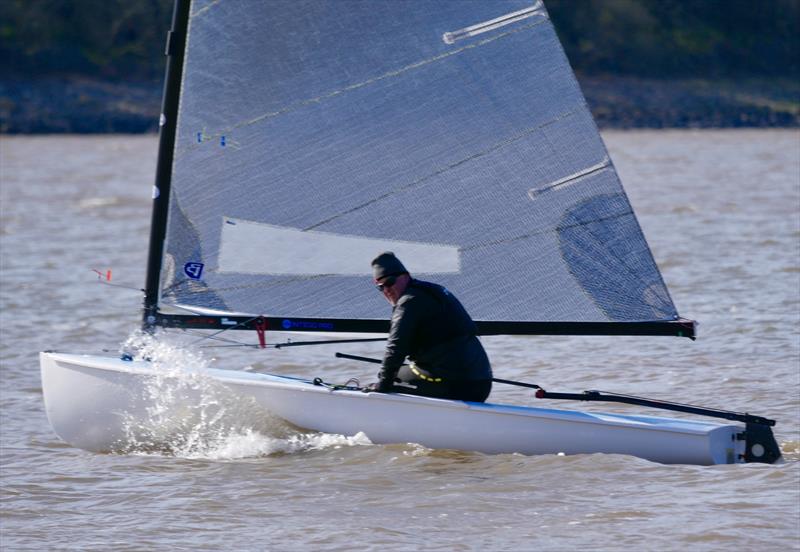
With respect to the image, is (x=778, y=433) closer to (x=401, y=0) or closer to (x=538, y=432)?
(x=538, y=432)

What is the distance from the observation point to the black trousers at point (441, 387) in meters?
7.16

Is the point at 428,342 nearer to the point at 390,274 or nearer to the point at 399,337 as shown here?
the point at 399,337

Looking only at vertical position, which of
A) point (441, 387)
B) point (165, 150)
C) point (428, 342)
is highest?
point (165, 150)

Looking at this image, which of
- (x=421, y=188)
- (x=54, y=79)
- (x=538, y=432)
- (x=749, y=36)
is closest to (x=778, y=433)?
(x=538, y=432)

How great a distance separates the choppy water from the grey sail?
0.74m

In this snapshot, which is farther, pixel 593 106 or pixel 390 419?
pixel 593 106

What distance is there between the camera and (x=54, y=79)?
57594 mm

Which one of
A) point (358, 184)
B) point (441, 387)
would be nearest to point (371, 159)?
point (358, 184)

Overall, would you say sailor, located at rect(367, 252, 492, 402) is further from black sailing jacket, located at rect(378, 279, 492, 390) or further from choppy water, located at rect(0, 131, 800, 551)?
choppy water, located at rect(0, 131, 800, 551)

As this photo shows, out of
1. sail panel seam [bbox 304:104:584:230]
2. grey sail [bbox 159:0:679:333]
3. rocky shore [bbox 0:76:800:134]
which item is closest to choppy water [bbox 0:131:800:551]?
grey sail [bbox 159:0:679:333]

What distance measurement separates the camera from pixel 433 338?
707 centimetres

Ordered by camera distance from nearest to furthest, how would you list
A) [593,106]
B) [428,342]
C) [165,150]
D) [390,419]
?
[428,342] < [390,419] < [165,150] < [593,106]

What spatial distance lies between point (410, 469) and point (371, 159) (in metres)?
1.62

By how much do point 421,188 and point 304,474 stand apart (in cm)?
159
